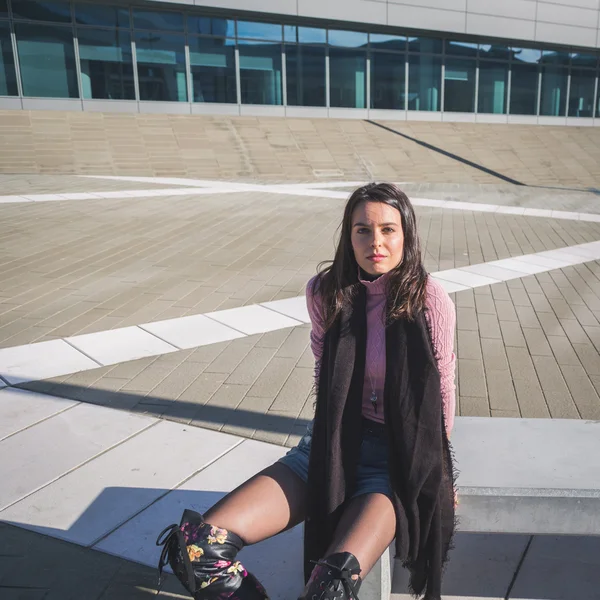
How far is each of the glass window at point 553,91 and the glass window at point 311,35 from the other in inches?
488

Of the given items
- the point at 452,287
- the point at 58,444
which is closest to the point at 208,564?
the point at 58,444

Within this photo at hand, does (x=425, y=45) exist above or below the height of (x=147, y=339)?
above

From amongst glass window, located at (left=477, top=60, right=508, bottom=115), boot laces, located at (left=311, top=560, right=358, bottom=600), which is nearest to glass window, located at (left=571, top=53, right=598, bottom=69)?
glass window, located at (left=477, top=60, right=508, bottom=115)

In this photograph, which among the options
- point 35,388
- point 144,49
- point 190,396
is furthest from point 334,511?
point 144,49

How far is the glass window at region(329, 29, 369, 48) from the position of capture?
28500mm

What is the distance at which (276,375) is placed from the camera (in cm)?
505

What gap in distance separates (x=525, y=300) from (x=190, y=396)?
4155mm

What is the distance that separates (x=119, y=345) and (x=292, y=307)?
1.93 metres

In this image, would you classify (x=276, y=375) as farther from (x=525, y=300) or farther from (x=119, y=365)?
(x=525, y=300)

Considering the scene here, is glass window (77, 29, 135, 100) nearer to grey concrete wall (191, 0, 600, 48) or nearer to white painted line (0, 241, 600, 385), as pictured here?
grey concrete wall (191, 0, 600, 48)

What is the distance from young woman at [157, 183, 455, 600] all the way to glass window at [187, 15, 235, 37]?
86.3ft

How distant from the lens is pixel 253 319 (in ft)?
20.8

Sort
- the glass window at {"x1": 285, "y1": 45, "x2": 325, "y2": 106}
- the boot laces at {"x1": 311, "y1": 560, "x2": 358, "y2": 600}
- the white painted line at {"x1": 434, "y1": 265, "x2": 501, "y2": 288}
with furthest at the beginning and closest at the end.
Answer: the glass window at {"x1": 285, "y1": 45, "x2": 325, "y2": 106}, the white painted line at {"x1": 434, "y1": 265, "x2": 501, "y2": 288}, the boot laces at {"x1": 311, "y1": 560, "x2": 358, "y2": 600}

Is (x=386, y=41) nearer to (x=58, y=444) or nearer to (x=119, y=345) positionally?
(x=119, y=345)
